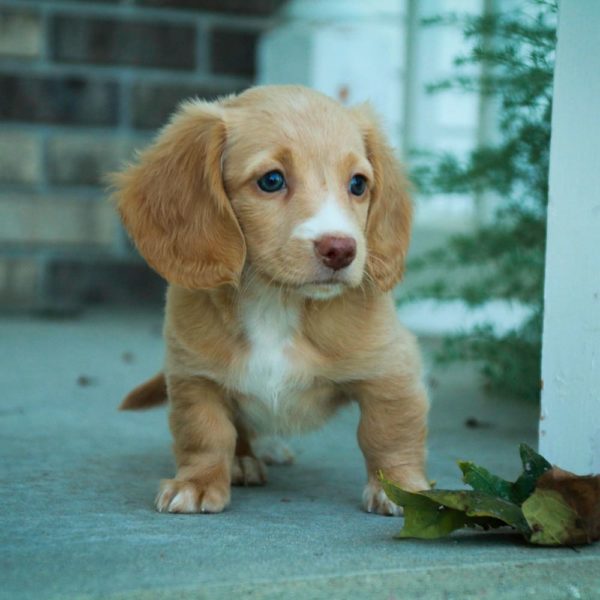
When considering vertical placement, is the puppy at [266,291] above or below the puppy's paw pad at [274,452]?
above

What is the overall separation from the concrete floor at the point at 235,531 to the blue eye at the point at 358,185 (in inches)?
27.5

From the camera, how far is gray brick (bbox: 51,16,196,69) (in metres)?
6.09

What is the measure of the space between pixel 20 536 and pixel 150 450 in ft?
3.35

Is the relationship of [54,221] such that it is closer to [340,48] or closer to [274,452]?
[340,48]

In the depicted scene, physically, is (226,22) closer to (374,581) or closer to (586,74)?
(586,74)

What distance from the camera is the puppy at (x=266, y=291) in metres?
2.37

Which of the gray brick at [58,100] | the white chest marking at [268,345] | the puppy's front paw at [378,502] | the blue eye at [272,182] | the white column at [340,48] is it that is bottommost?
the puppy's front paw at [378,502]

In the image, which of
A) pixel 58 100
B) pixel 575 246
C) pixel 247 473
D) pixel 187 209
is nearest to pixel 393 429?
pixel 247 473

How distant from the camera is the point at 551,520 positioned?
2.06m

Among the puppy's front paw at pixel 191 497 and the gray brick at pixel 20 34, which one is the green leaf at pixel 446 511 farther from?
the gray brick at pixel 20 34

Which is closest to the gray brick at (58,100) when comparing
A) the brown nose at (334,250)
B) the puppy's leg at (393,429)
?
the puppy's leg at (393,429)

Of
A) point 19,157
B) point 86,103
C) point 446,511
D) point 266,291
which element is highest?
point 86,103

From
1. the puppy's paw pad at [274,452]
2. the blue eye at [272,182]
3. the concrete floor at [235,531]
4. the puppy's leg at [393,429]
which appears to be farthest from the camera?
the puppy's paw pad at [274,452]

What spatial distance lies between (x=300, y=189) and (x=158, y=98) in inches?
160
